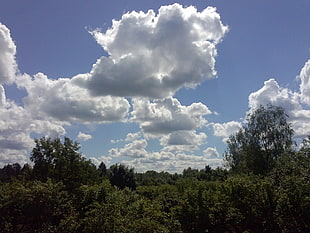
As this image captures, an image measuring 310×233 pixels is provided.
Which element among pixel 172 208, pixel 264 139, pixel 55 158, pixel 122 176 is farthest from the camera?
pixel 122 176

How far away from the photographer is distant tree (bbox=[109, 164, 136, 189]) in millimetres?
41250

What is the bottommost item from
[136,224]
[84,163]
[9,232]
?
[9,232]

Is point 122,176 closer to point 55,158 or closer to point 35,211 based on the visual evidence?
point 55,158

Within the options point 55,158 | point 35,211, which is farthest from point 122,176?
point 35,211

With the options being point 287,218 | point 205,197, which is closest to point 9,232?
point 205,197

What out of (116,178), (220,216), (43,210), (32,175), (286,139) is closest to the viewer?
(43,210)

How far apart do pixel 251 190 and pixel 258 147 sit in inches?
722

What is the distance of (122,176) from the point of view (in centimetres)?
4159

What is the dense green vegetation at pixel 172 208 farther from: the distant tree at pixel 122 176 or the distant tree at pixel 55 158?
the distant tree at pixel 122 176

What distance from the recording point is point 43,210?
10.3m

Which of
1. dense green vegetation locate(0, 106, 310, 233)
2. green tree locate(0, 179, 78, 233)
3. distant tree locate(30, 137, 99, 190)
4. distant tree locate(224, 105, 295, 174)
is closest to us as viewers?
dense green vegetation locate(0, 106, 310, 233)

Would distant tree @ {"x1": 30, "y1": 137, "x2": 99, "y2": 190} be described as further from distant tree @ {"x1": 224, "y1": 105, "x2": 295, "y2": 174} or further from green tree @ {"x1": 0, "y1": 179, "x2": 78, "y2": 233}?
distant tree @ {"x1": 224, "y1": 105, "x2": 295, "y2": 174}

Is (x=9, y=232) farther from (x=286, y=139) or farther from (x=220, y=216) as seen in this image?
(x=286, y=139)

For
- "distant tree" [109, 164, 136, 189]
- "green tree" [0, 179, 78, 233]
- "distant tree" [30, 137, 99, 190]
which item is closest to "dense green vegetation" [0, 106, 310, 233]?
"green tree" [0, 179, 78, 233]
